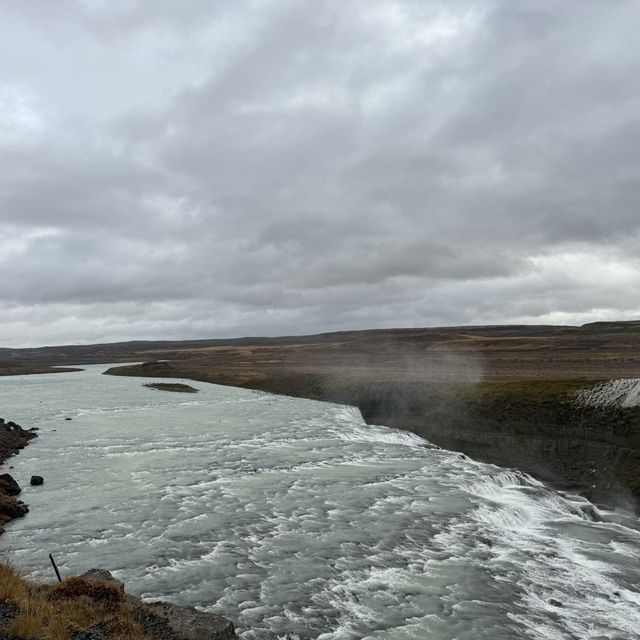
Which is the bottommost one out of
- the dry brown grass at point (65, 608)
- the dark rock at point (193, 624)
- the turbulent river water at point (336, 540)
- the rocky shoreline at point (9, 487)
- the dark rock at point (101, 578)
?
the turbulent river water at point (336, 540)

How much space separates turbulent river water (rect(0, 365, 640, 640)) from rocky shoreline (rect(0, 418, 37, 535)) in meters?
0.72

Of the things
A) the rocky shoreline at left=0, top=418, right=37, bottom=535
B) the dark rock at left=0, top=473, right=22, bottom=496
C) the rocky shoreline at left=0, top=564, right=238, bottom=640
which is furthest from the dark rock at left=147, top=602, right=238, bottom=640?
the dark rock at left=0, top=473, right=22, bottom=496

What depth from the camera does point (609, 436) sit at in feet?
105

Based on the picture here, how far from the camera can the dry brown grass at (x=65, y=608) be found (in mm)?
10180

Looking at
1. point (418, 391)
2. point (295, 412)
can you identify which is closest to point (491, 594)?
point (418, 391)

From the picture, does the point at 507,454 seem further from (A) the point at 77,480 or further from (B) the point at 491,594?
(A) the point at 77,480

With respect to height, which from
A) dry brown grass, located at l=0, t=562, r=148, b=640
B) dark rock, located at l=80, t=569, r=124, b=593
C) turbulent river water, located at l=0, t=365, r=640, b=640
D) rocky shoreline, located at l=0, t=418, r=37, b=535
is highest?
dry brown grass, located at l=0, t=562, r=148, b=640

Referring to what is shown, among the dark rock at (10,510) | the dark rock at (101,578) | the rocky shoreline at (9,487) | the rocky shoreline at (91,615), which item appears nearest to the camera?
the rocky shoreline at (91,615)

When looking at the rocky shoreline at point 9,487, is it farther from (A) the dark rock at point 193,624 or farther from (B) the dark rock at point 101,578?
(A) the dark rock at point 193,624

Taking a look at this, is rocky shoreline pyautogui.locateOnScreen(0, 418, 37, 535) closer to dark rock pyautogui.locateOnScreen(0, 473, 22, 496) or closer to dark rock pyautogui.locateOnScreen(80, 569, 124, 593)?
dark rock pyautogui.locateOnScreen(0, 473, 22, 496)

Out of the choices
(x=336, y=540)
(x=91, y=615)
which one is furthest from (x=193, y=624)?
(x=336, y=540)

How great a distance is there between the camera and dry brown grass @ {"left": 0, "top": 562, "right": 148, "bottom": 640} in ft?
33.4

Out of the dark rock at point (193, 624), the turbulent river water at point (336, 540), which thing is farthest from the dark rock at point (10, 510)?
A: the dark rock at point (193, 624)

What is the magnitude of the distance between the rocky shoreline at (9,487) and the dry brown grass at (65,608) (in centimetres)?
1059
